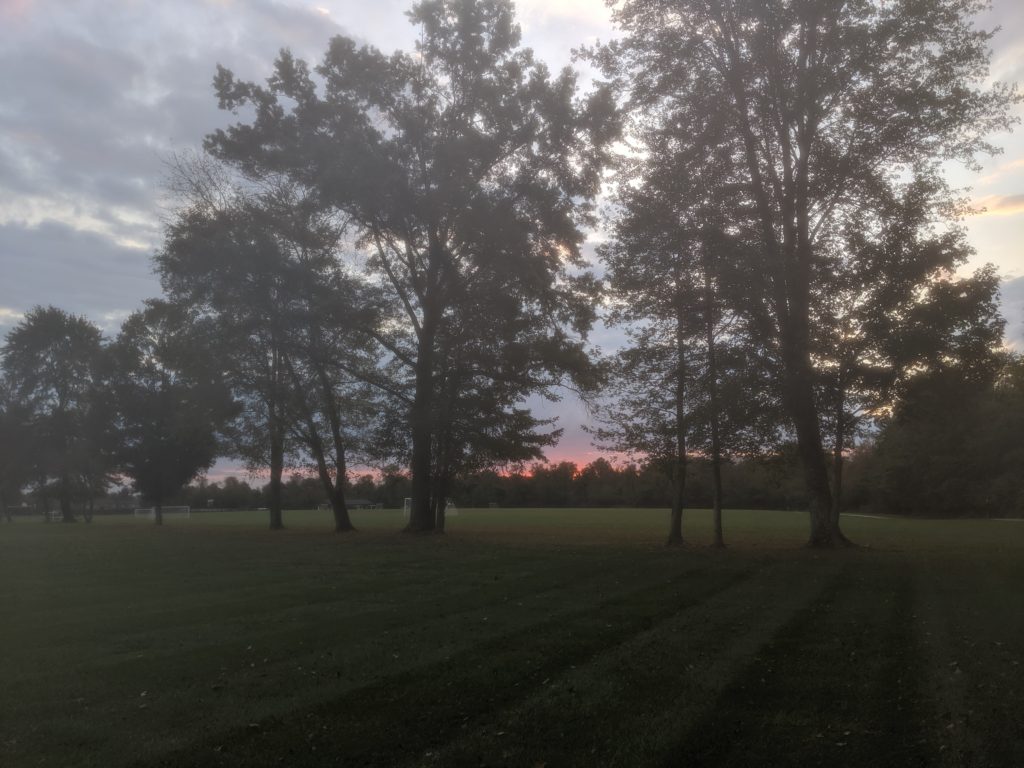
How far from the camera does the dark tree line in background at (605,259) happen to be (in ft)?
57.6

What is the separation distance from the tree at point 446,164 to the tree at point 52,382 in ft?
117

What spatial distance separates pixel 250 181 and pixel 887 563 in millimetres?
23116

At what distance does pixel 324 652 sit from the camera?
25.7ft

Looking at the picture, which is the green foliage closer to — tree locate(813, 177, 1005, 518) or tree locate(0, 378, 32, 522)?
tree locate(813, 177, 1005, 518)

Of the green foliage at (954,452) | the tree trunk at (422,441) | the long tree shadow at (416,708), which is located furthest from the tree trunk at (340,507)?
the long tree shadow at (416,708)

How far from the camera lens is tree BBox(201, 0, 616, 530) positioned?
2356 cm

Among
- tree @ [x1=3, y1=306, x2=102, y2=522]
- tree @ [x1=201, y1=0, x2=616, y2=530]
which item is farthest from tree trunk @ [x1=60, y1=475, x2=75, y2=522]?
tree @ [x1=201, y1=0, x2=616, y2=530]

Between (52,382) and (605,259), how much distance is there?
49.3 meters

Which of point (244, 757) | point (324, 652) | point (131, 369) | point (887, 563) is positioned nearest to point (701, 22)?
point (887, 563)

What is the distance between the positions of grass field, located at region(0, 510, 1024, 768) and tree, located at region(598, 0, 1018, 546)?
6.57 meters

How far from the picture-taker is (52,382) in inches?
2153

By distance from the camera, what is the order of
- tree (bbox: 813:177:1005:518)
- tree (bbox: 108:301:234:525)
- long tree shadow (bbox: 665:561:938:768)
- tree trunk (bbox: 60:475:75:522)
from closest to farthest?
1. long tree shadow (bbox: 665:561:938:768)
2. tree (bbox: 813:177:1005:518)
3. tree (bbox: 108:301:234:525)
4. tree trunk (bbox: 60:475:75:522)

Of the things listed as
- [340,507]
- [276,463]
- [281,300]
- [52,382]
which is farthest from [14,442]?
[281,300]

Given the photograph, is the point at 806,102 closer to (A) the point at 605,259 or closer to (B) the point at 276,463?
(A) the point at 605,259
